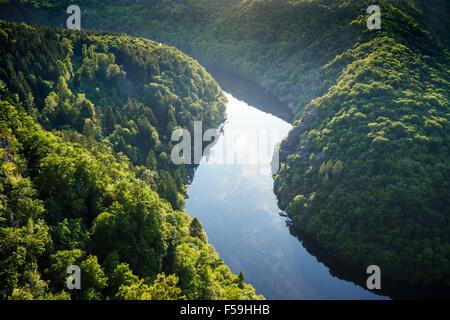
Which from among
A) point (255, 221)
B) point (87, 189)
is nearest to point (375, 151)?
point (255, 221)

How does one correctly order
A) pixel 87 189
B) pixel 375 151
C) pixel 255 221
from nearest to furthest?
pixel 87 189 < pixel 375 151 < pixel 255 221

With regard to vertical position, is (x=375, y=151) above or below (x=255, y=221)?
above

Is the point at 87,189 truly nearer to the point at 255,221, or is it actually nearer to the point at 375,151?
the point at 255,221

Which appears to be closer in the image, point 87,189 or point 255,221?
point 87,189

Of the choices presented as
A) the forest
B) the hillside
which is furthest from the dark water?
the hillside

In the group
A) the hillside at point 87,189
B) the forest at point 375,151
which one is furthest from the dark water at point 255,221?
the hillside at point 87,189
